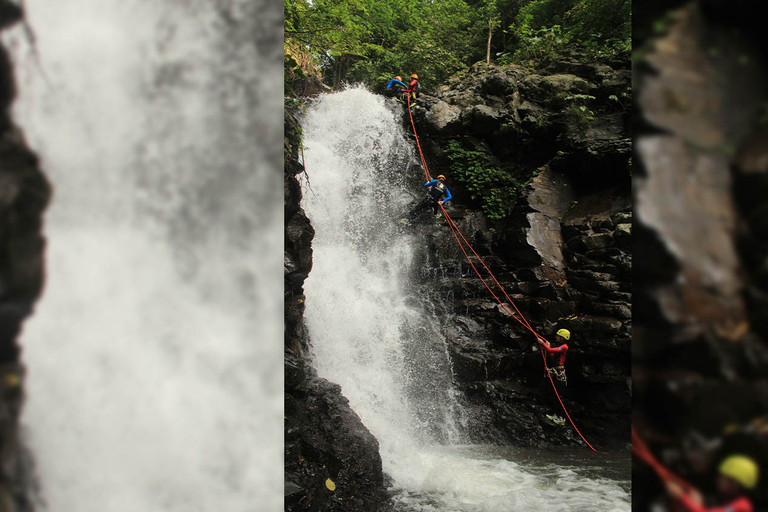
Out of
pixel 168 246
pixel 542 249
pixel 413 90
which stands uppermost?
pixel 413 90

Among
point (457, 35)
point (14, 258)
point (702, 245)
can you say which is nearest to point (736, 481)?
point (702, 245)

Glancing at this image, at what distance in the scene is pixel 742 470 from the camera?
2.13 ft

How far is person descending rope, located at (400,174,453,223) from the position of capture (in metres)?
9.26

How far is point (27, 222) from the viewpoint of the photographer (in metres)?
0.87

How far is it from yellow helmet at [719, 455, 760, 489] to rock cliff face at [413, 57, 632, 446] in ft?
25.5

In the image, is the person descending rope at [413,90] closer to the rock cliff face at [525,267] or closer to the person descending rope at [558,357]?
the rock cliff face at [525,267]

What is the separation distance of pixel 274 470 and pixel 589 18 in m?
13.8

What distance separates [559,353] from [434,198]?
12.7 ft

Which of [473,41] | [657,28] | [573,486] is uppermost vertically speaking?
[473,41]

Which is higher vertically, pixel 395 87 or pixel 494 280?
pixel 395 87

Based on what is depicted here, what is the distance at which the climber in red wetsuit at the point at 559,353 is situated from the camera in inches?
302

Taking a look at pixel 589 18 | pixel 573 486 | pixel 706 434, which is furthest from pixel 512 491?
pixel 589 18

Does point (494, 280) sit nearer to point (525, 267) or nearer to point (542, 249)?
point (525, 267)

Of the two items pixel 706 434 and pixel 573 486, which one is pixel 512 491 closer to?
pixel 573 486
